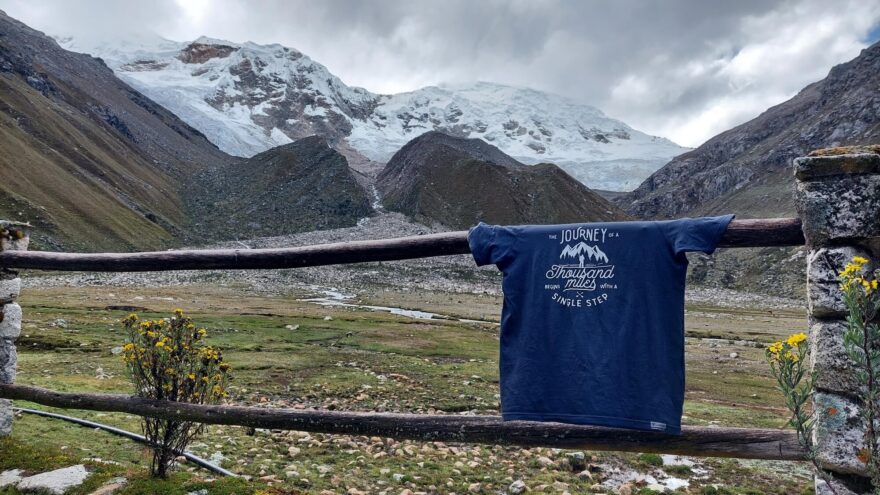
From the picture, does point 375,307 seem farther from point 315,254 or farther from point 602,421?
point 602,421

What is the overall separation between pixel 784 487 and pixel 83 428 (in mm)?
12338

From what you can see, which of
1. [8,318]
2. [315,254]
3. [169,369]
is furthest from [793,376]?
[8,318]

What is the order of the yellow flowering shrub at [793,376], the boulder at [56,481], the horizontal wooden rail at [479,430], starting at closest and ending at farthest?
the yellow flowering shrub at [793,376]
the horizontal wooden rail at [479,430]
the boulder at [56,481]

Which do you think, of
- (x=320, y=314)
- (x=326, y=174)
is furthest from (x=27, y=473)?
(x=326, y=174)

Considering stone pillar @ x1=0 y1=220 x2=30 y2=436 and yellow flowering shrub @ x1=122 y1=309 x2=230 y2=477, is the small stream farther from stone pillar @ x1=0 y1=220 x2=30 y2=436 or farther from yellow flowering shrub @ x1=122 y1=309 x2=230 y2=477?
yellow flowering shrub @ x1=122 y1=309 x2=230 y2=477

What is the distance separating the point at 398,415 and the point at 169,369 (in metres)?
2.94

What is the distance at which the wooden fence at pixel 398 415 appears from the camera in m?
4.58

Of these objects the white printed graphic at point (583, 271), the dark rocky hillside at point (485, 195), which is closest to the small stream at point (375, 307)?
the white printed graphic at point (583, 271)

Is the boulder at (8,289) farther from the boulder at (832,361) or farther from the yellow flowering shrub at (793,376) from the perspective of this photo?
the boulder at (832,361)

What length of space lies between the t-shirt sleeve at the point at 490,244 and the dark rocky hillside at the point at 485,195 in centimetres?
13164

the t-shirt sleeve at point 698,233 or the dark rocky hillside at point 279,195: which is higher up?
the dark rocky hillside at point 279,195

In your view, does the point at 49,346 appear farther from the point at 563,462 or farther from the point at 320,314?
the point at 320,314

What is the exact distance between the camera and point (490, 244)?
525cm

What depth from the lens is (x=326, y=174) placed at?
15425 cm
